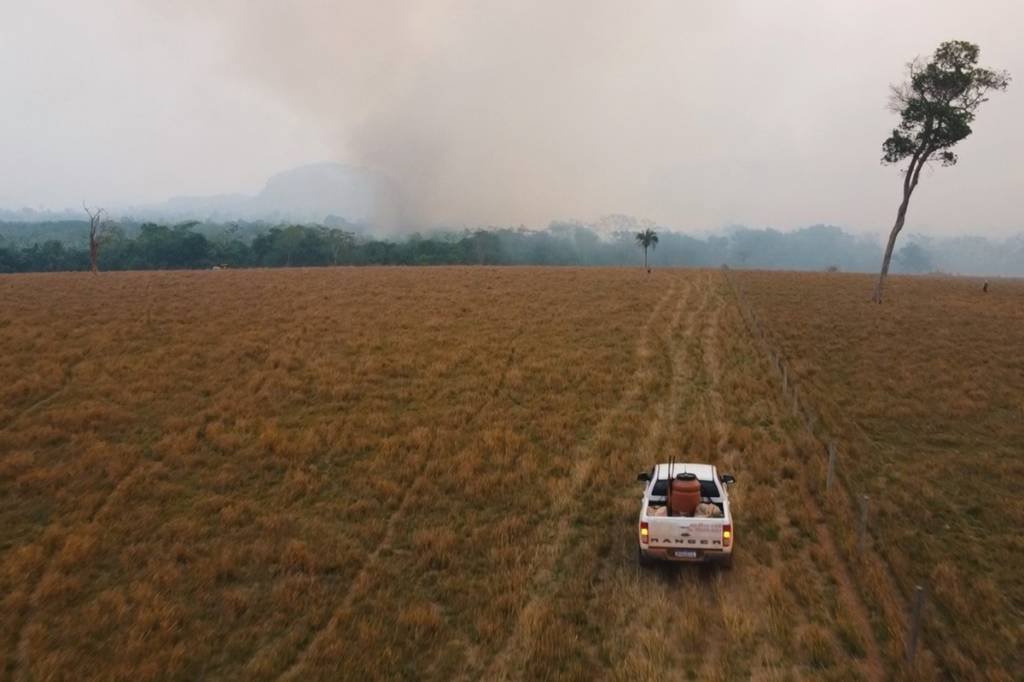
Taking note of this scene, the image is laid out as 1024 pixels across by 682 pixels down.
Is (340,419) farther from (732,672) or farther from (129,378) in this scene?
(732,672)

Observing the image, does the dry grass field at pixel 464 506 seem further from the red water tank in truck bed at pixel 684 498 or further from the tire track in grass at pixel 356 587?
the red water tank in truck bed at pixel 684 498

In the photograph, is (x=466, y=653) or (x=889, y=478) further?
(x=889, y=478)

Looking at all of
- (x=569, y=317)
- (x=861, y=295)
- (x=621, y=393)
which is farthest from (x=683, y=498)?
(x=861, y=295)

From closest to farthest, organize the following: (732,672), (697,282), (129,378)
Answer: (732,672)
(129,378)
(697,282)

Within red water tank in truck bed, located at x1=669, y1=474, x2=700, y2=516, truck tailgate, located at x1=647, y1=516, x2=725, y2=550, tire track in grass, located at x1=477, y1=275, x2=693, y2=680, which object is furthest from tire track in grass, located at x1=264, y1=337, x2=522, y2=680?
red water tank in truck bed, located at x1=669, y1=474, x2=700, y2=516

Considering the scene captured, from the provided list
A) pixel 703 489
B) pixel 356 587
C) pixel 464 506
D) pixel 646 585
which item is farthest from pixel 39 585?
pixel 703 489

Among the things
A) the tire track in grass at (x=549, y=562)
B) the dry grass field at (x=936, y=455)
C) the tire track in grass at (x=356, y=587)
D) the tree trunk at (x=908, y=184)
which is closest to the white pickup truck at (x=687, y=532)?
the tire track in grass at (x=549, y=562)
